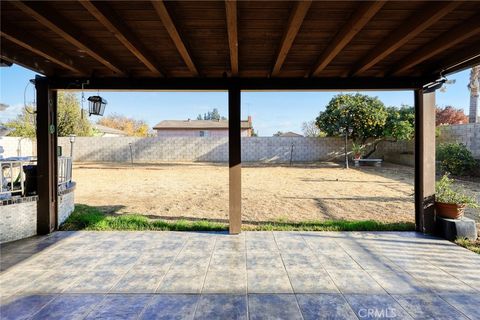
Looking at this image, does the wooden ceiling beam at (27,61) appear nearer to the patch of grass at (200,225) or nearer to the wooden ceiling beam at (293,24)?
the patch of grass at (200,225)

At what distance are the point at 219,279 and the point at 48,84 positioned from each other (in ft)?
10.8

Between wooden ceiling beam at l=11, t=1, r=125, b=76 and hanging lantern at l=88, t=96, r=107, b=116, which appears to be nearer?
wooden ceiling beam at l=11, t=1, r=125, b=76

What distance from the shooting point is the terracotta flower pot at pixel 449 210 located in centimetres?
364

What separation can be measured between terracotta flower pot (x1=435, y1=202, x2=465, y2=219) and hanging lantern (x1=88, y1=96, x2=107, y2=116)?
4.67 meters

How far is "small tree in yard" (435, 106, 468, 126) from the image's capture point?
74.9 ft

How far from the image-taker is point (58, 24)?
224cm

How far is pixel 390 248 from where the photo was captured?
325 centimetres

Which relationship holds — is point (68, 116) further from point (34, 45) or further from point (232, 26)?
point (232, 26)

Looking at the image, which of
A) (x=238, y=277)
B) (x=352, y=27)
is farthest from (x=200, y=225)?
(x=352, y=27)

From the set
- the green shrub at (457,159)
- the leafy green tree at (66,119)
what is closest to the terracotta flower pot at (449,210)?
the green shrub at (457,159)

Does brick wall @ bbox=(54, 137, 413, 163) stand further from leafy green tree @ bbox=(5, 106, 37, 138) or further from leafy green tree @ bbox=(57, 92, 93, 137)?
leafy green tree @ bbox=(57, 92, 93, 137)

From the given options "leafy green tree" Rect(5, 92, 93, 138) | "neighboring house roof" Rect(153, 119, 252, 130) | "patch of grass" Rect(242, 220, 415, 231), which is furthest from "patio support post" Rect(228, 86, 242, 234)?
"neighboring house roof" Rect(153, 119, 252, 130)

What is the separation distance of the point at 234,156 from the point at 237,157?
0.04m

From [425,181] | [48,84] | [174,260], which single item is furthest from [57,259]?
[425,181]
